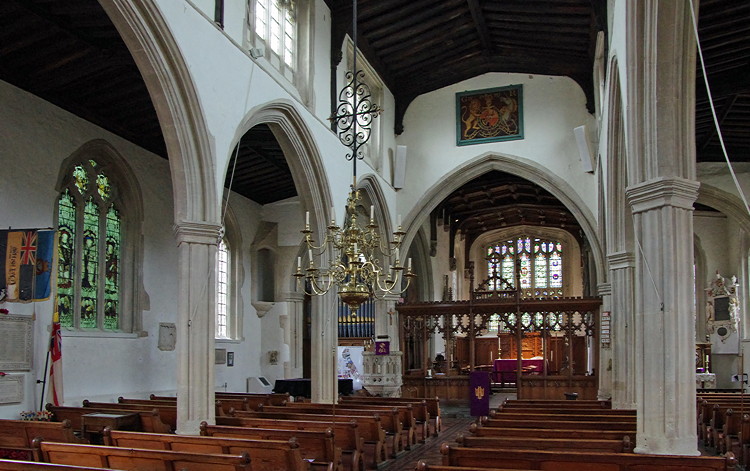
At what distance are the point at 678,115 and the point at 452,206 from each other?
15.6m

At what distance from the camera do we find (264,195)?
1686 centimetres

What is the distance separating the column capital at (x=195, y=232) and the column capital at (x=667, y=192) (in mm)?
4694

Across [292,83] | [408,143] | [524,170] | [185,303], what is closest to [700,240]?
[524,170]

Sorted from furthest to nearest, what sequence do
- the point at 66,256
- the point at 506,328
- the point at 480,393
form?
the point at 506,328
the point at 480,393
the point at 66,256

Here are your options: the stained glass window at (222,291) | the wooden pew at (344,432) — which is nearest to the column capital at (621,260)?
the wooden pew at (344,432)

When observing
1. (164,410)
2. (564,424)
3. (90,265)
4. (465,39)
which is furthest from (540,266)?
(564,424)

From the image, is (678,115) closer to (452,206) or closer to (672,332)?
(672,332)

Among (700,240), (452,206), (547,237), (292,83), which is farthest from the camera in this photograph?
(547,237)

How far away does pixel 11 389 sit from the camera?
947 centimetres

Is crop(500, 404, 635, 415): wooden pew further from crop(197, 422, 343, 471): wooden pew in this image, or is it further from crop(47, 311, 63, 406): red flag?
crop(47, 311, 63, 406): red flag

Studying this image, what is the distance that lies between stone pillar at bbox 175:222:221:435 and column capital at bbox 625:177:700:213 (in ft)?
15.5

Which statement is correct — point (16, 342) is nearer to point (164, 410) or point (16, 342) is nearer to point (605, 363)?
point (164, 410)

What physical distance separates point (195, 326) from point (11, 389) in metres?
2.89

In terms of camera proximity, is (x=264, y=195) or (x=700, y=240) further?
(x=700, y=240)
